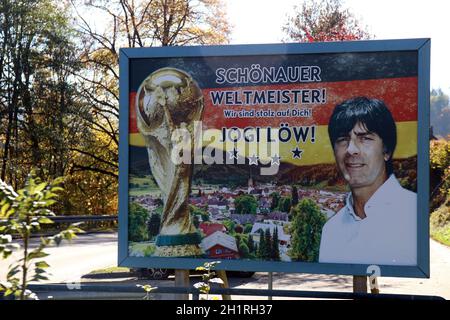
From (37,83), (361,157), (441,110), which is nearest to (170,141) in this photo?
(361,157)

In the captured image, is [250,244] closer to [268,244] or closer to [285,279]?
[268,244]

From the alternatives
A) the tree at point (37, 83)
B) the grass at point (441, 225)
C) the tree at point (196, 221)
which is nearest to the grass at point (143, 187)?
the tree at point (196, 221)

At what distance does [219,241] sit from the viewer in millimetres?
7773

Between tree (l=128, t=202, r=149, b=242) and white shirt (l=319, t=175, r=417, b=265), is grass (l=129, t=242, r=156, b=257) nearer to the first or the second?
tree (l=128, t=202, r=149, b=242)

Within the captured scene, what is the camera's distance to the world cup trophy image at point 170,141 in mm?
7816

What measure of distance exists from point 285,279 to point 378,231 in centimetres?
954

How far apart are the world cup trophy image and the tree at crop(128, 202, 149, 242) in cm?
19

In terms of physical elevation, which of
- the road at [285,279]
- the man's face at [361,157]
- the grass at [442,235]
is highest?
the man's face at [361,157]

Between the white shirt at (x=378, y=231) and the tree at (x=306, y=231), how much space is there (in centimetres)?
7

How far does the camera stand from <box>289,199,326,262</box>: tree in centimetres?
751

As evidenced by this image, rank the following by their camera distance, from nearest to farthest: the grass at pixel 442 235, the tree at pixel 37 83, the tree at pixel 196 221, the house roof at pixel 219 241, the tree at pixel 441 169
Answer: the house roof at pixel 219 241 < the tree at pixel 196 221 < the grass at pixel 442 235 < the tree at pixel 37 83 < the tree at pixel 441 169

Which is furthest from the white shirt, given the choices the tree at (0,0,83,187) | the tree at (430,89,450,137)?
the tree at (430,89,450,137)

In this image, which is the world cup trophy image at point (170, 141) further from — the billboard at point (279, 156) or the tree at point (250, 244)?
the tree at point (250, 244)

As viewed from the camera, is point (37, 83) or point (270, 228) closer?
point (270, 228)
